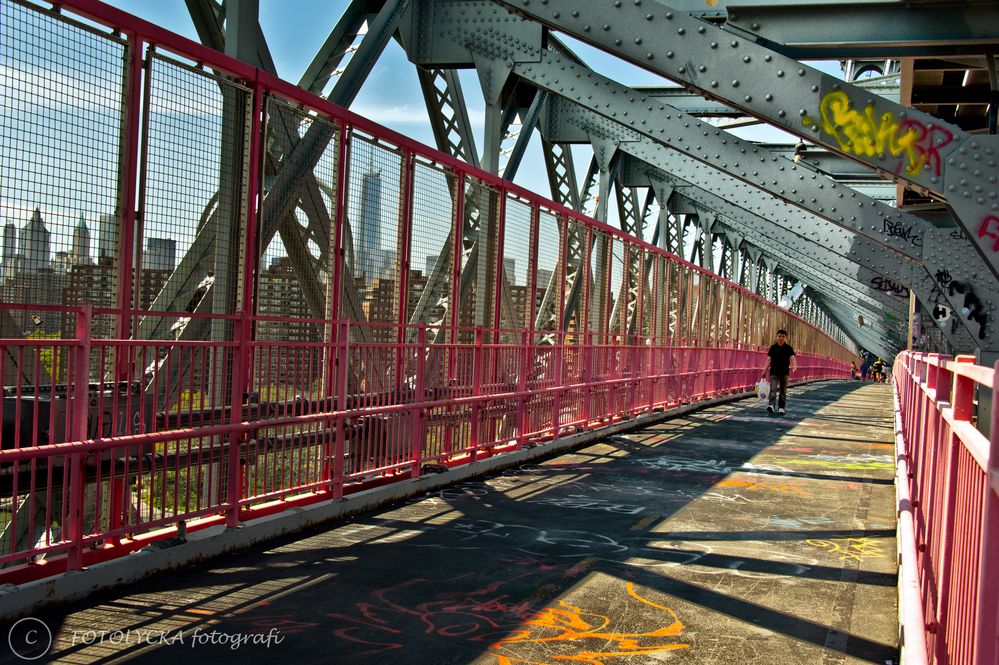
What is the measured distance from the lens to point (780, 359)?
20.7 metres

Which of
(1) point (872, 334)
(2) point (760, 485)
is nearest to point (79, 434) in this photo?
(2) point (760, 485)

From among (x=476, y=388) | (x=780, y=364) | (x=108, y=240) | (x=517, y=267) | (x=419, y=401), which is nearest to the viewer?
(x=108, y=240)

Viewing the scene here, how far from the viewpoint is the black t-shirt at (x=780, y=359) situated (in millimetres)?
20641

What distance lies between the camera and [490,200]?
39.1 ft

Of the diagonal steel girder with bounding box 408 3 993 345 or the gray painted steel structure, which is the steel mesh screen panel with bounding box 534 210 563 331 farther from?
the diagonal steel girder with bounding box 408 3 993 345

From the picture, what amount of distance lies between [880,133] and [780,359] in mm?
12036

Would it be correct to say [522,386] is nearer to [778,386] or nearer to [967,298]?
[967,298]

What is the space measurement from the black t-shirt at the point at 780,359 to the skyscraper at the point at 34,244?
1740 cm

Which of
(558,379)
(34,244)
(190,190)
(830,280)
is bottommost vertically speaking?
(558,379)

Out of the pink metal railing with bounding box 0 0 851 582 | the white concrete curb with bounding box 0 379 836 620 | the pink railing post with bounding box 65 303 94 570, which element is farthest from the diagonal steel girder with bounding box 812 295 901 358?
the pink railing post with bounding box 65 303 94 570

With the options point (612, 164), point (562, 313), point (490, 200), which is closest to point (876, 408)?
point (612, 164)

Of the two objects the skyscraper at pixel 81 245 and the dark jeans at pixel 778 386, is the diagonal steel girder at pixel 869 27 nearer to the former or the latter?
the skyscraper at pixel 81 245

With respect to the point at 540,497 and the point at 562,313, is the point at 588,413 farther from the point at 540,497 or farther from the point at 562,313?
the point at 540,497

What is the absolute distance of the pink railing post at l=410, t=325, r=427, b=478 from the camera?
9.41 meters
